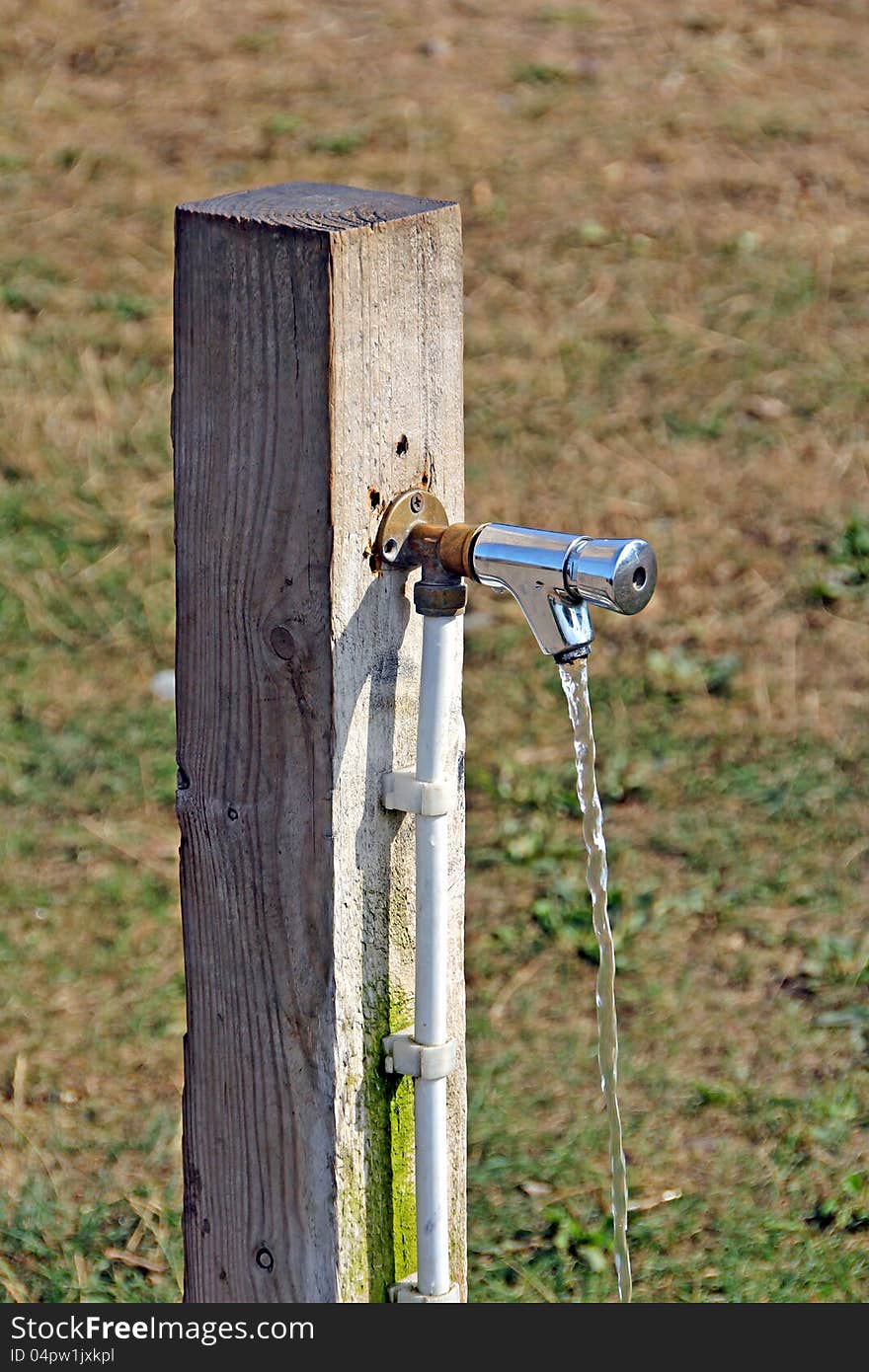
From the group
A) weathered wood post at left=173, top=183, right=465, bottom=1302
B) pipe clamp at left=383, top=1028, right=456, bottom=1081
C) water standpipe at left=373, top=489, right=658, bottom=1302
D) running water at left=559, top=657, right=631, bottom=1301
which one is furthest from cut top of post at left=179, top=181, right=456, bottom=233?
pipe clamp at left=383, top=1028, right=456, bottom=1081

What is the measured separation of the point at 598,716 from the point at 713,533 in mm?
803

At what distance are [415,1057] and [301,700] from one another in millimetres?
372

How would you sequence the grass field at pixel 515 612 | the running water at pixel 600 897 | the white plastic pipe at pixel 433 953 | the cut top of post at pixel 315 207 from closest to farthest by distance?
the cut top of post at pixel 315 207 < the white plastic pipe at pixel 433 953 < the running water at pixel 600 897 < the grass field at pixel 515 612

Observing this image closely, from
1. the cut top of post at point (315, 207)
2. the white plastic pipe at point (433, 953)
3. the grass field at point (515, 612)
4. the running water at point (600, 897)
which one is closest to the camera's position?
the cut top of post at point (315, 207)

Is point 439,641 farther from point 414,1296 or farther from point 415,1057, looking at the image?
point 414,1296

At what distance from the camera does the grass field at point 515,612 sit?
320cm

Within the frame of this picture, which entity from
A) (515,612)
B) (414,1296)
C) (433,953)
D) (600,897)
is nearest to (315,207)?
(433,953)

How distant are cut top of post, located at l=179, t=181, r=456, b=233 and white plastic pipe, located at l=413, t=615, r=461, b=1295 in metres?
0.37

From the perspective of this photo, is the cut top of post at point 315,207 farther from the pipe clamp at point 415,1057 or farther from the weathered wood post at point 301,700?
the pipe clamp at point 415,1057

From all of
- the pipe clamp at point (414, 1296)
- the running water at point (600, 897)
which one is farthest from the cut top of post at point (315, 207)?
the pipe clamp at point (414, 1296)

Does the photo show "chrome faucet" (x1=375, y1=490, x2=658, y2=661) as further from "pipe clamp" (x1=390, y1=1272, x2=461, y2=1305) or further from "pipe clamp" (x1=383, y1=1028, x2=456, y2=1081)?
"pipe clamp" (x1=390, y1=1272, x2=461, y2=1305)

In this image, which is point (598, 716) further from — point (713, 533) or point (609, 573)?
point (609, 573)

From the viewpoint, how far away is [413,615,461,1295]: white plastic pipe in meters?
1.66

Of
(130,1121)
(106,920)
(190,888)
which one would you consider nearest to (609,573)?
(190,888)
